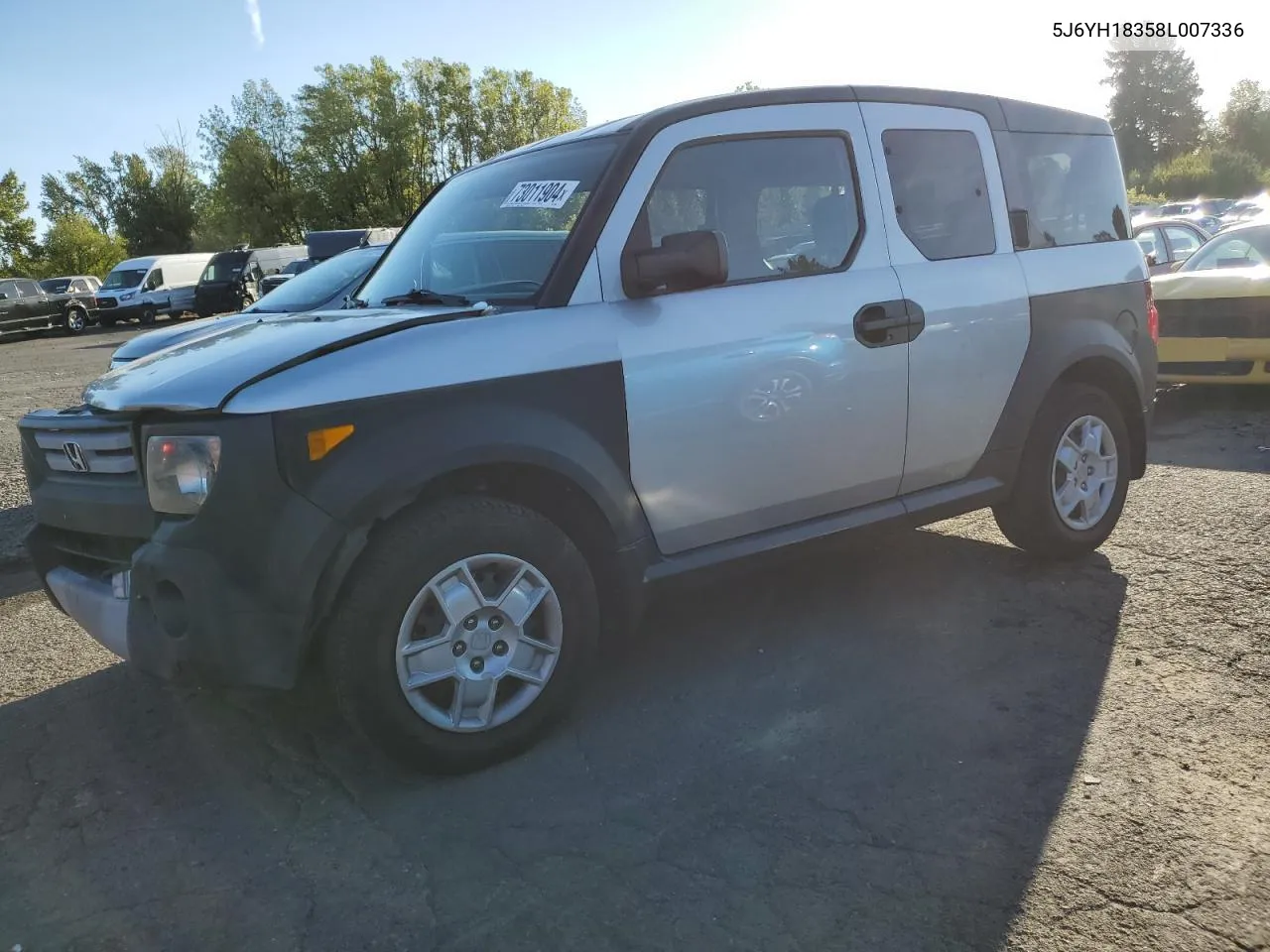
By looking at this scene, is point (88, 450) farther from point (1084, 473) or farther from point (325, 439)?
point (1084, 473)

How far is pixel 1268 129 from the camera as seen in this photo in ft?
252

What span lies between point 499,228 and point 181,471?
1.46 m

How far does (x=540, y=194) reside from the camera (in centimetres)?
352

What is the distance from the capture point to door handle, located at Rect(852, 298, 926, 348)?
365 cm

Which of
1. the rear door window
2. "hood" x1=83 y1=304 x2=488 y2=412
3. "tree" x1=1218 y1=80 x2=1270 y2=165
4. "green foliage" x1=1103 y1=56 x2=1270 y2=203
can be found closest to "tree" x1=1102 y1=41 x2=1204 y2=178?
"green foliage" x1=1103 y1=56 x2=1270 y2=203

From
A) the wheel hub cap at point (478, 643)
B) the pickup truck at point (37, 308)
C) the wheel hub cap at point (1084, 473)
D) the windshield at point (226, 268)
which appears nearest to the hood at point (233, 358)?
the wheel hub cap at point (478, 643)

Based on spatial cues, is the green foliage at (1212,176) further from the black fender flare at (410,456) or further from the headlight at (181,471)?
the headlight at (181,471)

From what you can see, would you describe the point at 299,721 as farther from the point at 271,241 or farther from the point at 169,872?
the point at 271,241

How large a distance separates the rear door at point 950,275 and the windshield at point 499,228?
122 cm

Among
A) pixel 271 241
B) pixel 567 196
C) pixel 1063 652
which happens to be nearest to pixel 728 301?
pixel 567 196

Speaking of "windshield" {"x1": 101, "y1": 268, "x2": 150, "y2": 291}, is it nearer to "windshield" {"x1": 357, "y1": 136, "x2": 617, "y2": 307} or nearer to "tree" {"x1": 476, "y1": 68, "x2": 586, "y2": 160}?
"tree" {"x1": 476, "y1": 68, "x2": 586, "y2": 160}

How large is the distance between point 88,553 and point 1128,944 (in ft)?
10.1

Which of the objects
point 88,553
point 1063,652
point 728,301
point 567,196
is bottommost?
point 1063,652

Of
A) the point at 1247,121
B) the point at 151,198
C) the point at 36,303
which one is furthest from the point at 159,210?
the point at 1247,121
